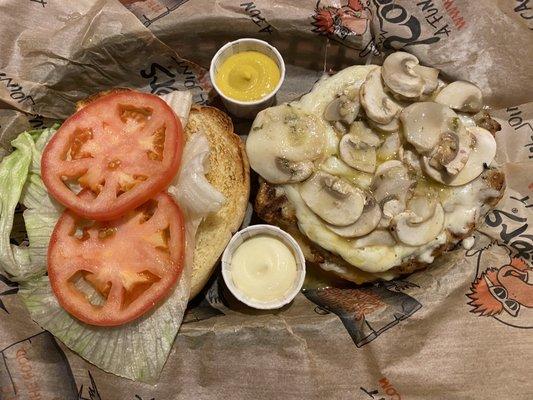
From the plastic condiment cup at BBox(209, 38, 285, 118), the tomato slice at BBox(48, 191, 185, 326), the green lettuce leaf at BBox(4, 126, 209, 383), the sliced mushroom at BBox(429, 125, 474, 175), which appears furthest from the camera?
the plastic condiment cup at BBox(209, 38, 285, 118)

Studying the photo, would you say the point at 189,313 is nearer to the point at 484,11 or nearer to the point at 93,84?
the point at 93,84

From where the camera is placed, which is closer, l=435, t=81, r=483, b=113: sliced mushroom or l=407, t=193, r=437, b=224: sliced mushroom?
Result: l=407, t=193, r=437, b=224: sliced mushroom

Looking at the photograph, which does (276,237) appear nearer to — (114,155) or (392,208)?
(392,208)

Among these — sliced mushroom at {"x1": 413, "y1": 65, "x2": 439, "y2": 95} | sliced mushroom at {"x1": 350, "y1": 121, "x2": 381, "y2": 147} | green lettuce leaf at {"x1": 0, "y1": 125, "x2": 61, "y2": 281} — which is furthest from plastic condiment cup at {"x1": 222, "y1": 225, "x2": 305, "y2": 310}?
sliced mushroom at {"x1": 413, "y1": 65, "x2": 439, "y2": 95}

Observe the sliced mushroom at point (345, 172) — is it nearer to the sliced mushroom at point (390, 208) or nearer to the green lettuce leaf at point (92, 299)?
the sliced mushroom at point (390, 208)

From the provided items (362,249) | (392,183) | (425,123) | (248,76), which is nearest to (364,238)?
(362,249)

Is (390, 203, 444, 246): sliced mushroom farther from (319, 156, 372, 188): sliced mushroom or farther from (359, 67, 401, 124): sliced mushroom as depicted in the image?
(359, 67, 401, 124): sliced mushroom

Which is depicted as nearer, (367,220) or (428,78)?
(367,220)
